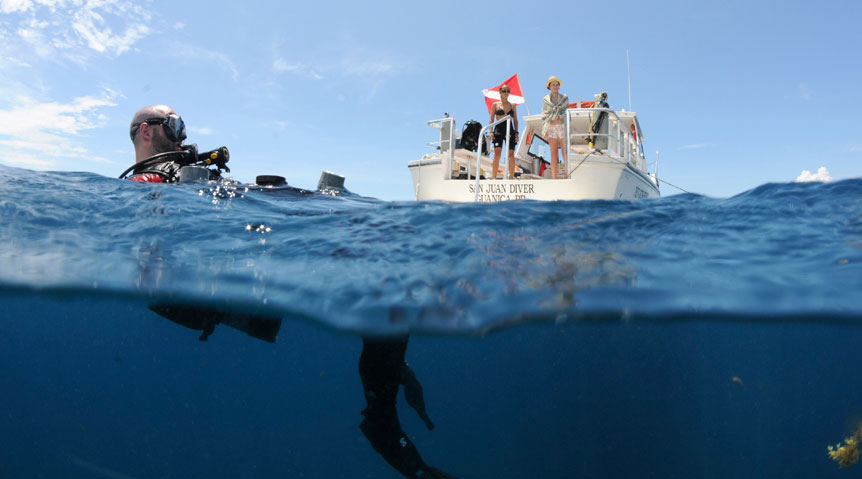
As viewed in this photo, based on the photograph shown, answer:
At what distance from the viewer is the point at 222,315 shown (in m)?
5.90

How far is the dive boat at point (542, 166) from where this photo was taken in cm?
1056

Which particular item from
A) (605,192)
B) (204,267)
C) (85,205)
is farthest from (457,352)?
(605,192)

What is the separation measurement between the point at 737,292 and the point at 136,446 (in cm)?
1435

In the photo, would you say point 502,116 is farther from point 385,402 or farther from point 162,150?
point 385,402

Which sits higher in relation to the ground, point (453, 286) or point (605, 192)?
point (605, 192)

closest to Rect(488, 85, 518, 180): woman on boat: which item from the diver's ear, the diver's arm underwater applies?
the diver's arm underwater

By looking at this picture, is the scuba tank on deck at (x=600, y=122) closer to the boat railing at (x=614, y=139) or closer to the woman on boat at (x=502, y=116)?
the boat railing at (x=614, y=139)

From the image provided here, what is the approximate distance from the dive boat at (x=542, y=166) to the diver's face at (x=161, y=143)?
6.34 m

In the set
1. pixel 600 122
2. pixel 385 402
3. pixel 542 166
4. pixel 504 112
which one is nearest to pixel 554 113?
pixel 504 112

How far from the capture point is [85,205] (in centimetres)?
577

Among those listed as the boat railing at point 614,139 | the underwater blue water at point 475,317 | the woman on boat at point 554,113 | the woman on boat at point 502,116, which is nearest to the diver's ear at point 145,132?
the underwater blue water at point 475,317

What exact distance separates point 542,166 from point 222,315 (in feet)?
42.7

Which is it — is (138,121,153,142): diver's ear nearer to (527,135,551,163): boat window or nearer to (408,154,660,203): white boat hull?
(408,154,660,203): white boat hull

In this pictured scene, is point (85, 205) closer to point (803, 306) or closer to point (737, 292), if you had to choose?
point (737, 292)
